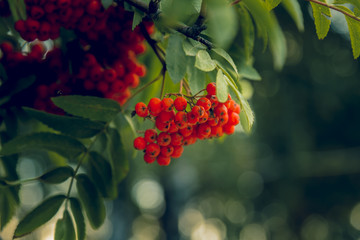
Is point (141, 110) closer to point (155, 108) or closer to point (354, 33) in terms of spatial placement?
point (155, 108)

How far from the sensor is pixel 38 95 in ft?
4.21

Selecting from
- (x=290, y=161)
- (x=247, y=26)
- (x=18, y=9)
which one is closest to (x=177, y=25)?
(x=247, y=26)

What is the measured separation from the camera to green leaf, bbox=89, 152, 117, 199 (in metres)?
1.23

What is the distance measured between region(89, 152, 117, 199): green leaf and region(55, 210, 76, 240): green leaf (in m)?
0.15

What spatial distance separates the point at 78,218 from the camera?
1.16m

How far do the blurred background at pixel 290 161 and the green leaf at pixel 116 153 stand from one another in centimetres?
566

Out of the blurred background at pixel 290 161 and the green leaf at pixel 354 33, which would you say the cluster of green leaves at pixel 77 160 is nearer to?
the green leaf at pixel 354 33

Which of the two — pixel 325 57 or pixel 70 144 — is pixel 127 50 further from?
pixel 325 57

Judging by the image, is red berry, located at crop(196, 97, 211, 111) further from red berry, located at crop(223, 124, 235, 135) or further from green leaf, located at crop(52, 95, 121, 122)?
green leaf, located at crop(52, 95, 121, 122)

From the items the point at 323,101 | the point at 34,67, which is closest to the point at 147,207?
the point at 323,101

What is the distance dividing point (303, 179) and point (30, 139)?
9381 millimetres

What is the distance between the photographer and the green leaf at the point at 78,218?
1.13 metres

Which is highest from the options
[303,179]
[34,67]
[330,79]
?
[34,67]

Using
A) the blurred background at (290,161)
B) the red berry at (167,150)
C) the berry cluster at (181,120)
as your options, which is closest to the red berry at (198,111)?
the berry cluster at (181,120)
